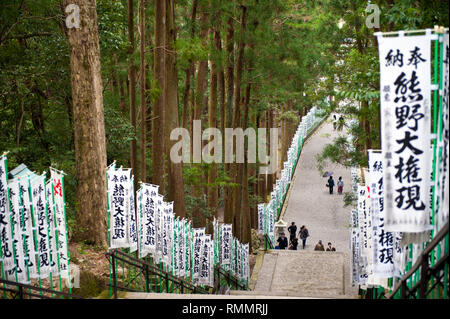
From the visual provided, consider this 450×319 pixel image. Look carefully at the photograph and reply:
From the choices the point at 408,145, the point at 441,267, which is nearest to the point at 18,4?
the point at 408,145

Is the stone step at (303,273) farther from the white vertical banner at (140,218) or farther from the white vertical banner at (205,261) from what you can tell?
the white vertical banner at (140,218)

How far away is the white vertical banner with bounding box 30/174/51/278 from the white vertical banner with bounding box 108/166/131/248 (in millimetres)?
1841

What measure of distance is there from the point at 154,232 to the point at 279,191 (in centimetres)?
1857

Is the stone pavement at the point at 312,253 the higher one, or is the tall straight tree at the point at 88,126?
the tall straight tree at the point at 88,126

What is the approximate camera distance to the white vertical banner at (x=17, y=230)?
8305 millimetres

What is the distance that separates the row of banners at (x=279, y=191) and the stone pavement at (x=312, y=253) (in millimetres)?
882

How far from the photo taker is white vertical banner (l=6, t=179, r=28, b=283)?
8305 millimetres

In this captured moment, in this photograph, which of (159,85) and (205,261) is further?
(159,85)

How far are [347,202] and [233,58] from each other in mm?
7297

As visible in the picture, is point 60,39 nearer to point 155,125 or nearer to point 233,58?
point 155,125

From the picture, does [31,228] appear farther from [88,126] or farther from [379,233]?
[379,233]

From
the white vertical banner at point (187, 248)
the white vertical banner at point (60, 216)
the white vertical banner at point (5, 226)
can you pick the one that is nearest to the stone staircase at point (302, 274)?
the white vertical banner at point (187, 248)

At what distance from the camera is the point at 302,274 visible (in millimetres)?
18844

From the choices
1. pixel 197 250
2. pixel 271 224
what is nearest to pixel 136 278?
pixel 197 250
